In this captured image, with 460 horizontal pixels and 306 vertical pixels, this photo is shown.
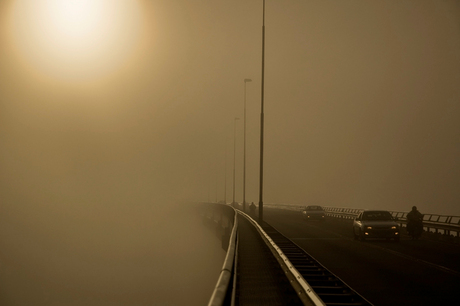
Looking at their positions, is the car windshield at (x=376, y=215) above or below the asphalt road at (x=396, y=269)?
above

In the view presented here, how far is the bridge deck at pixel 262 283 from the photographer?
36.6 ft

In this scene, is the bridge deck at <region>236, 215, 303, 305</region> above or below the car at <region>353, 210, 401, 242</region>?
below

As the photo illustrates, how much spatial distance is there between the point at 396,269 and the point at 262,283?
18.7 feet

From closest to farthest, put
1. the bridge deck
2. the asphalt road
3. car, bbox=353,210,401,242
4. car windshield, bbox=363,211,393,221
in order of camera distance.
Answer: the bridge deck → the asphalt road → car, bbox=353,210,401,242 → car windshield, bbox=363,211,393,221

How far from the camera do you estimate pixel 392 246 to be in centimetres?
2667

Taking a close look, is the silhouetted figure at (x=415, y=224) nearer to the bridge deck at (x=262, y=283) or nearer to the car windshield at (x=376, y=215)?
the car windshield at (x=376, y=215)

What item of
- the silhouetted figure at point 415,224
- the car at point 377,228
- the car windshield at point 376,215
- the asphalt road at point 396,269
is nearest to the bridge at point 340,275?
the asphalt road at point 396,269

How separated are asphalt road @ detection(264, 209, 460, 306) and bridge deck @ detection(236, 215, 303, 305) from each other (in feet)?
5.29

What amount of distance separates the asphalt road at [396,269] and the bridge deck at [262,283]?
63.5 inches

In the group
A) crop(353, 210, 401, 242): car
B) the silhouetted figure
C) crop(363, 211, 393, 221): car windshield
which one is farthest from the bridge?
the silhouetted figure

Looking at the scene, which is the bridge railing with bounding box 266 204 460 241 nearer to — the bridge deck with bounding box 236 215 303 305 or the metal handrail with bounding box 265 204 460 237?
the metal handrail with bounding box 265 204 460 237

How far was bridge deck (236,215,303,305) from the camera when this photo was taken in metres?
11.1

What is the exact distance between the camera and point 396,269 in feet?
56.9

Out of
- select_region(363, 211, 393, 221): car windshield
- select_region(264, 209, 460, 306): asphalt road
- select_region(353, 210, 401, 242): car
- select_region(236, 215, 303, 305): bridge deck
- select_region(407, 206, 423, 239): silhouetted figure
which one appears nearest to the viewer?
select_region(236, 215, 303, 305): bridge deck
